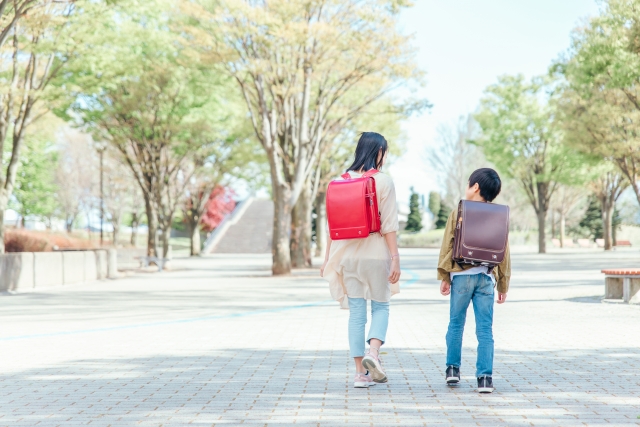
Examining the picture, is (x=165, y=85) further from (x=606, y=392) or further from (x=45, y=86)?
(x=606, y=392)

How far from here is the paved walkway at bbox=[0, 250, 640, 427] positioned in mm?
4547

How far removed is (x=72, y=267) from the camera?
19.6 m

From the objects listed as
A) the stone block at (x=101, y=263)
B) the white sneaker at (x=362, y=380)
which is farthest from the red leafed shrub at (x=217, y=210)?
the white sneaker at (x=362, y=380)

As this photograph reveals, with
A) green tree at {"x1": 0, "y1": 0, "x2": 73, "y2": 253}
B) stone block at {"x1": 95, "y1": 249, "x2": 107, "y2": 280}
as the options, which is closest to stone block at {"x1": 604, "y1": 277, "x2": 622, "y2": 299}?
green tree at {"x1": 0, "y1": 0, "x2": 73, "y2": 253}

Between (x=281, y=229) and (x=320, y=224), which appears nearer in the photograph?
(x=281, y=229)

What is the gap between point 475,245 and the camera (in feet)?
16.6

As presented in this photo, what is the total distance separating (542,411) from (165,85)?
2264 cm

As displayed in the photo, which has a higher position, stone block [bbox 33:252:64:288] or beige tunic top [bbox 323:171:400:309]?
beige tunic top [bbox 323:171:400:309]

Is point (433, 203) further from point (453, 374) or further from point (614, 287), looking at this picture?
point (453, 374)

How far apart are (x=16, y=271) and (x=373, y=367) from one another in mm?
13377

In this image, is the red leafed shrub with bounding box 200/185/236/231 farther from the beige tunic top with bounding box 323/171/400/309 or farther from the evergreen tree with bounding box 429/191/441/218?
the beige tunic top with bounding box 323/171/400/309

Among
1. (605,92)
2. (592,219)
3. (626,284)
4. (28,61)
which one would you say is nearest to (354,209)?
(626,284)

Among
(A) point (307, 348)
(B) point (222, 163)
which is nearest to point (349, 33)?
(A) point (307, 348)

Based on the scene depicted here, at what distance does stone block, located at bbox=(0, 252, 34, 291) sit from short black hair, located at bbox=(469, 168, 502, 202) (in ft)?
44.2
